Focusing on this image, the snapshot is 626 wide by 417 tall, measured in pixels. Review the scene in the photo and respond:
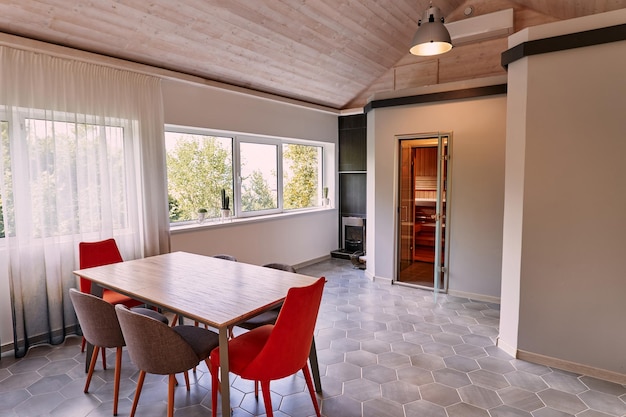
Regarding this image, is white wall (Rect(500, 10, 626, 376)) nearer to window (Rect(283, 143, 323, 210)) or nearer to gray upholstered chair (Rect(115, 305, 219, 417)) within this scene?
gray upholstered chair (Rect(115, 305, 219, 417))

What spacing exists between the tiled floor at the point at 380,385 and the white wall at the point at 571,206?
0.90 ft

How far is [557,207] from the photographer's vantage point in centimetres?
272

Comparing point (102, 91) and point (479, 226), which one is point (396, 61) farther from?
point (102, 91)

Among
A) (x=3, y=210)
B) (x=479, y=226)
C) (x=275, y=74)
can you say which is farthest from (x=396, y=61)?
(x=3, y=210)

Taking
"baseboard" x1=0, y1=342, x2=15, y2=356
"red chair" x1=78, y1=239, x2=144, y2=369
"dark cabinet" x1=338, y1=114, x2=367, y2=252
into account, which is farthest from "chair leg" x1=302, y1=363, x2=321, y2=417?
"dark cabinet" x1=338, y1=114, x2=367, y2=252

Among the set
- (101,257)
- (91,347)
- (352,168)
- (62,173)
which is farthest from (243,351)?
(352,168)

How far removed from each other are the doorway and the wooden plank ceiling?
136 centimetres

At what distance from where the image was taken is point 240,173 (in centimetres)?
513

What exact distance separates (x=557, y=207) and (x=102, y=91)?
3.98 meters

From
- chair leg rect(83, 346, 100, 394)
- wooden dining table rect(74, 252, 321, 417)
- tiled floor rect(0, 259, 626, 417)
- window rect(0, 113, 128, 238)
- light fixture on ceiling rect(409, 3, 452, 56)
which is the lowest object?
tiled floor rect(0, 259, 626, 417)

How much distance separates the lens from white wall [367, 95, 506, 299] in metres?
4.14

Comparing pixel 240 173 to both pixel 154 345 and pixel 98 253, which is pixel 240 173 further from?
pixel 154 345

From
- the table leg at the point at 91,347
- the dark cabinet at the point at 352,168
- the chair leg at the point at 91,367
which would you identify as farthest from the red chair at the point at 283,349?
the dark cabinet at the point at 352,168

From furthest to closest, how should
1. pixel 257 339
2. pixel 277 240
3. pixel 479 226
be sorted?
pixel 277 240, pixel 479 226, pixel 257 339
